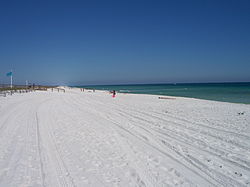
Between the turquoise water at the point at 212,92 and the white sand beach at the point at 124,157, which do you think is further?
the turquoise water at the point at 212,92

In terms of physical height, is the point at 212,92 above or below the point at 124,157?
above

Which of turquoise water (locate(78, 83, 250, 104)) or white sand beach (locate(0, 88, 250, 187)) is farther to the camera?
turquoise water (locate(78, 83, 250, 104))

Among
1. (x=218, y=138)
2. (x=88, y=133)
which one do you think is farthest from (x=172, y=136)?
(x=88, y=133)

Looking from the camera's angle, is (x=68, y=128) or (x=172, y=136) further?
(x=68, y=128)

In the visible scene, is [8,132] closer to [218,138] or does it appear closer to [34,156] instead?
[34,156]

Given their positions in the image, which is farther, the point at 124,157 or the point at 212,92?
the point at 212,92

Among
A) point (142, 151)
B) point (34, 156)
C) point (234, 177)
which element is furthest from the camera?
point (142, 151)

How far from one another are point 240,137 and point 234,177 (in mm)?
3131

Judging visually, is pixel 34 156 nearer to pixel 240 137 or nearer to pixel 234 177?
pixel 234 177

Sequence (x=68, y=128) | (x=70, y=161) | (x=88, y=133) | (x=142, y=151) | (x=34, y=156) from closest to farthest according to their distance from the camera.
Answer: (x=70, y=161) < (x=34, y=156) < (x=142, y=151) < (x=88, y=133) < (x=68, y=128)

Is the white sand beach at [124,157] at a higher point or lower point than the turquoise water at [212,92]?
lower

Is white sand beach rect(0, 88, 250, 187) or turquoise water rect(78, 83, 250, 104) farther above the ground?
turquoise water rect(78, 83, 250, 104)

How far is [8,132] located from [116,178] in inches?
211

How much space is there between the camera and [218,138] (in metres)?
5.73
